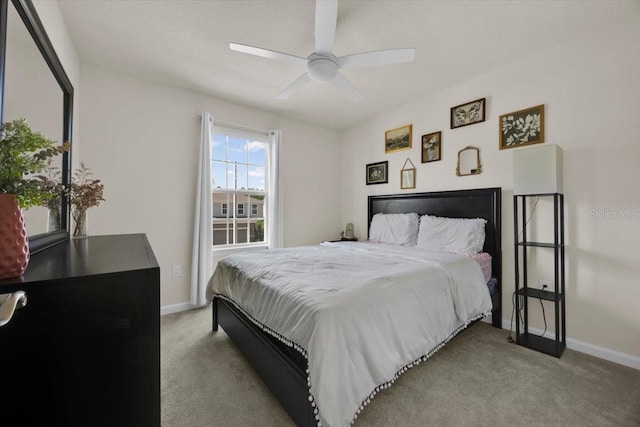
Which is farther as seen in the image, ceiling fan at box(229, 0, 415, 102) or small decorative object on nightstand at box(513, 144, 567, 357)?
small decorative object on nightstand at box(513, 144, 567, 357)

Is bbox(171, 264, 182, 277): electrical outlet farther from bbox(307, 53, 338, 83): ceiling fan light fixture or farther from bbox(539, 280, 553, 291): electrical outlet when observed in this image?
bbox(539, 280, 553, 291): electrical outlet

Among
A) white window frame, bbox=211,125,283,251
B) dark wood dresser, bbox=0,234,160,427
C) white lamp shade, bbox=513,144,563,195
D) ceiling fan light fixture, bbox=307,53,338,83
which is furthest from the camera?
white window frame, bbox=211,125,283,251

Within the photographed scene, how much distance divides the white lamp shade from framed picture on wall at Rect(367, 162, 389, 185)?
1.74 m

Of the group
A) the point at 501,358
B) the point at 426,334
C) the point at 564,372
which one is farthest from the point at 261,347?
the point at 564,372

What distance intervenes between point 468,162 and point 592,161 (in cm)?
99

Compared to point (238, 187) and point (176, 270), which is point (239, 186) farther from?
point (176, 270)

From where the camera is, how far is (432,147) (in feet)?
10.9

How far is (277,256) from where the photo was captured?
243cm

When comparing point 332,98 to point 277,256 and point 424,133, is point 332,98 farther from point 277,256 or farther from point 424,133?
point 277,256

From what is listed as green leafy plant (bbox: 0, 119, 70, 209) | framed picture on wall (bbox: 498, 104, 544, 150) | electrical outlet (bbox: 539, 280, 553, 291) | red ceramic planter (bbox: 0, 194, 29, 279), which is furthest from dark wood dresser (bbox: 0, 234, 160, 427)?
framed picture on wall (bbox: 498, 104, 544, 150)

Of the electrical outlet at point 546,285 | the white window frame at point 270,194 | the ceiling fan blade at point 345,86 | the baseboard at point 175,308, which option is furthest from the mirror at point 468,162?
the baseboard at point 175,308

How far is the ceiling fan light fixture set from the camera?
191 cm

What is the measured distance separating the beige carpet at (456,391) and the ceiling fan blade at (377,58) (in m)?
2.26

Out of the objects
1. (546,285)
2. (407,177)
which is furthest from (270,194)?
(546,285)
